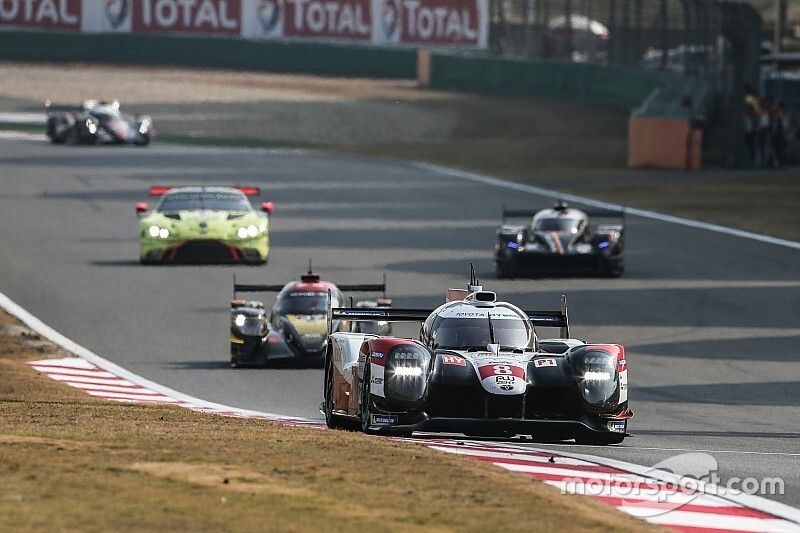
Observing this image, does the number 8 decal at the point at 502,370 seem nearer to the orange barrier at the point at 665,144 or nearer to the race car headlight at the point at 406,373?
the race car headlight at the point at 406,373

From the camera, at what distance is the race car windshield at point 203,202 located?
3325 cm

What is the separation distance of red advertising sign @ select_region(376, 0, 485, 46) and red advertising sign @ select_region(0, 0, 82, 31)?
14111 millimetres

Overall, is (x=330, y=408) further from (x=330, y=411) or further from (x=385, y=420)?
(x=385, y=420)

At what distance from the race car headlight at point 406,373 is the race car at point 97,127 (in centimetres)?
4670

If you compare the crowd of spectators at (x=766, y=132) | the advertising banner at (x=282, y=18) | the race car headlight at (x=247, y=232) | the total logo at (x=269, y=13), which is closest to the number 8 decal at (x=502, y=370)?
the race car headlight at (x=247, y=232)

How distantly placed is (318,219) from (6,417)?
26556 mm

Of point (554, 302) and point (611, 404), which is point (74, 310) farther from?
point (611, 404)

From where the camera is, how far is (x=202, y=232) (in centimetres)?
3259

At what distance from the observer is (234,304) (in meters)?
23.5

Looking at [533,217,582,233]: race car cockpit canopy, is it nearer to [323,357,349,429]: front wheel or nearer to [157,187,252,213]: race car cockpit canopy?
[157,187,252,213]: race car cockpit canopy

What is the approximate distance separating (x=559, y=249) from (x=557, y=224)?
455 mm

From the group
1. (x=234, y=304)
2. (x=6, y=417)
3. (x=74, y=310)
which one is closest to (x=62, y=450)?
(x=6, y=417)

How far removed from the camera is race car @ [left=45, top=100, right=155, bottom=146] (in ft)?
200

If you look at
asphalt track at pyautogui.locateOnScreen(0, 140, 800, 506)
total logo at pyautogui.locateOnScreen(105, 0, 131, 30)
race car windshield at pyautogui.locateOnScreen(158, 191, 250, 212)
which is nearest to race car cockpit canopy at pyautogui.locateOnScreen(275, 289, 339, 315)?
asphalt track at pyautogui.locateOnScreen(0, 140, 800, 506)
